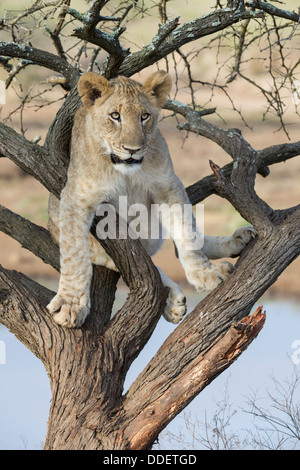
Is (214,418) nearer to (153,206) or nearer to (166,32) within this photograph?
(153,206)

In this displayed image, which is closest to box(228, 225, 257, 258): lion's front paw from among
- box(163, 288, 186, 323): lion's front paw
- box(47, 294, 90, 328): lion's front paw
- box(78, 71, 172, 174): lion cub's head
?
box(163, 288, 186, 323): lion's front paw

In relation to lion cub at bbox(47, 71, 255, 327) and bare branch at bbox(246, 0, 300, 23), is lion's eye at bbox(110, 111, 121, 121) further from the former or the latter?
bare branch at bbox(246, 0, 300, 23)

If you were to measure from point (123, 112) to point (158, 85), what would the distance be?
0.42m

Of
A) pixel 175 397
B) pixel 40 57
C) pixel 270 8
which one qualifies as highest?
pixel 270 8

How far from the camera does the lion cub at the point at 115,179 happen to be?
179 inches

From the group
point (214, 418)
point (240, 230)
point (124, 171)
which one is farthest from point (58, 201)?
point (214, 418)

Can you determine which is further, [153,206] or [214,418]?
[214,418]

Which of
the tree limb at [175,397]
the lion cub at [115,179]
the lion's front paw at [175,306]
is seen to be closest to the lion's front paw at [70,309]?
the lion cub at [115,179]

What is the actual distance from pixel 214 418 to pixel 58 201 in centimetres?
212

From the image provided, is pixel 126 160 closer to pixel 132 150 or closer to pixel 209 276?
pixel 132 150

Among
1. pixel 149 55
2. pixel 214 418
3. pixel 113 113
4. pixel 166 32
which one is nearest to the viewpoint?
pixel 113 113

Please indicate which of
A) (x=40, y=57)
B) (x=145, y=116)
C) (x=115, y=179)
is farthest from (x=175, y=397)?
(x=40, y=57)

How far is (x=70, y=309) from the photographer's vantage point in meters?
4.76

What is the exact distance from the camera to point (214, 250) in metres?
5.56
